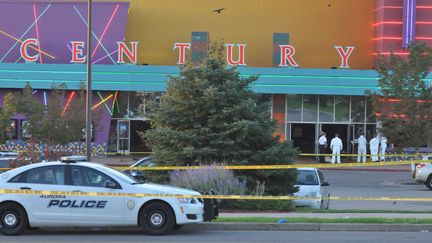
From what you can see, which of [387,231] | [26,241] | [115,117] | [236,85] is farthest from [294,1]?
[26,241]

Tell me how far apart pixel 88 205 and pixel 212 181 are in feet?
14.1

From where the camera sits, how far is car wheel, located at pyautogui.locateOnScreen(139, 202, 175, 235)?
426 inches

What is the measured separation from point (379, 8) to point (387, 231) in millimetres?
28126

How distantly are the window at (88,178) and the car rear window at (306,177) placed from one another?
663 cm

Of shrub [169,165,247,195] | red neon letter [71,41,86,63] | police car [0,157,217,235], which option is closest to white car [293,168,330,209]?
shrub [169,165,247,195]

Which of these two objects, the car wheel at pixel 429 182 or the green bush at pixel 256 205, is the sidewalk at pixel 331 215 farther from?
the car wheel at pixel 429 182

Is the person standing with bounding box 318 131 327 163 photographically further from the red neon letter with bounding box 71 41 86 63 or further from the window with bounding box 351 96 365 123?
the red neon letter with bounding box 71 41 86 63

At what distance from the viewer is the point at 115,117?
36000 millimetres

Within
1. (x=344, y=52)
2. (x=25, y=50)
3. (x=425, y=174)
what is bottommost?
(x=425, y=174)

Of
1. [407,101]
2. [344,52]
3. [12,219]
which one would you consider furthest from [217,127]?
[344,52]

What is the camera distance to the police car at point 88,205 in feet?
35.3

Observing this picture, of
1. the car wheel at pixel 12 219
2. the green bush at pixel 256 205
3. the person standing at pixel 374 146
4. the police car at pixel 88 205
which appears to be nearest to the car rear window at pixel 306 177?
the green bush at pixel 256 205

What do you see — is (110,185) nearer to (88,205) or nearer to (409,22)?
(88,205)

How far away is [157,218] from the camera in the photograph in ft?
35.7
